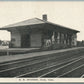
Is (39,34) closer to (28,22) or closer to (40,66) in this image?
(28,22)

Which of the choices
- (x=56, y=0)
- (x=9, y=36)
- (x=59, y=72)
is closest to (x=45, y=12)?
Result: (x=56, y=0)

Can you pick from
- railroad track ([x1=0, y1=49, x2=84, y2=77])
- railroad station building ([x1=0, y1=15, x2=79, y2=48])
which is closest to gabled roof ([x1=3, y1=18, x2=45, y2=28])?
railroad station building ([x1=0, y1=15, x2=79, y2=48])

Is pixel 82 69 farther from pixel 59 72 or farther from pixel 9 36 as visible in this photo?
pixel 9 36

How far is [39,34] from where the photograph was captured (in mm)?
8219

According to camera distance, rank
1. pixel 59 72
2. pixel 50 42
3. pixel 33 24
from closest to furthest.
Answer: pixel 59 72
pixel 33 24
pixel 50 42

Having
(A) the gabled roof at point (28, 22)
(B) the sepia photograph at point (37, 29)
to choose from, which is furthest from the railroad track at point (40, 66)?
(A) the gabled roof at point (28, 22)

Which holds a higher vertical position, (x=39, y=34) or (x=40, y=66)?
(x=39, y=34)

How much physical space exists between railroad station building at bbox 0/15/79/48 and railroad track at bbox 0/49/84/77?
0.72 meters

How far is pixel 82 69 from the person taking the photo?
6703mm

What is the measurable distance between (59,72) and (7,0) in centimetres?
363

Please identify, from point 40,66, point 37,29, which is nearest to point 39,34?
point 37,29

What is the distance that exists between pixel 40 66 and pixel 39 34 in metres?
2.09

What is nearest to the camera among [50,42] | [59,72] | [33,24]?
[59,72]

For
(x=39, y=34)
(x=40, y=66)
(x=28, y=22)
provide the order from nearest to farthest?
(x=40, y=66), (x=28, y=22), (x=39, y=34)
